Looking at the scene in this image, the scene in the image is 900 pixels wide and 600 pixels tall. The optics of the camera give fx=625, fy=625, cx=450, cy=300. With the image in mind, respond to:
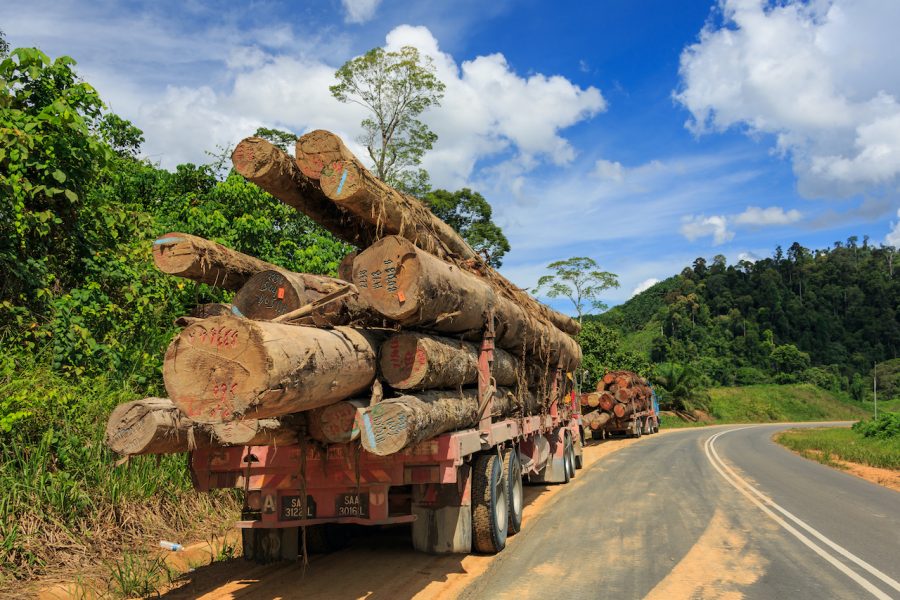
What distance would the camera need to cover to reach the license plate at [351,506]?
563cm

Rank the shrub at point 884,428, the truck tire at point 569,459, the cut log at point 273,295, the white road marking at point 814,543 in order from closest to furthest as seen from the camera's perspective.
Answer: the white road marking at point 814,543 → the cut log at point 273,295 → the truck tire at point 569,459 → the shrub at point 884,428

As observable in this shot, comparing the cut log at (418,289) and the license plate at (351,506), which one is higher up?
the cut log at (418,289)

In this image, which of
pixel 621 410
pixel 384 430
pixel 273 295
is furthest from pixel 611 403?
pixel 384 430

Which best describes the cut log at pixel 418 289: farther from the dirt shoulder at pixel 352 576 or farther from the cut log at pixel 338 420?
the dirt shoulder at pixel 352 576

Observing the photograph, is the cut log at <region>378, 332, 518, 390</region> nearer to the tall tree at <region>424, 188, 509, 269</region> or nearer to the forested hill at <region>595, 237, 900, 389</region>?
the tall tree at <region>424, 188, 509, 269</region>

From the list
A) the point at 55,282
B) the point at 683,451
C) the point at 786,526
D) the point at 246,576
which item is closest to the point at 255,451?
the point at 246,576

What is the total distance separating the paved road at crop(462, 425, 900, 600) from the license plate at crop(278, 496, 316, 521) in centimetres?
157

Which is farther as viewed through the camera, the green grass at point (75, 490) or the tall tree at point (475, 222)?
the tall tree at point (475, 222)

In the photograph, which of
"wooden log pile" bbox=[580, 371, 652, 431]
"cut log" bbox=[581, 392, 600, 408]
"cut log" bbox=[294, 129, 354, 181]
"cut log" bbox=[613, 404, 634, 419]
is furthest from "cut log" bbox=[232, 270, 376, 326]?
"cut log" bbox=[613, 404, 634, 419]

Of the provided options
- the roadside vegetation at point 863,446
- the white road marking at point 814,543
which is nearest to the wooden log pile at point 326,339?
the white road marking at point 814,543

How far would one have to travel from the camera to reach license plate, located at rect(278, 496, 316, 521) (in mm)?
5770

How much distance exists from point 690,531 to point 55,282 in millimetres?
9021

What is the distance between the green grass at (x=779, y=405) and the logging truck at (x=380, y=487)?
45.1m

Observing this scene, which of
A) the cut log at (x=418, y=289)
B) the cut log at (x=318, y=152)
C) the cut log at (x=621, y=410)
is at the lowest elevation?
the cut log at (x=621, y=410)
